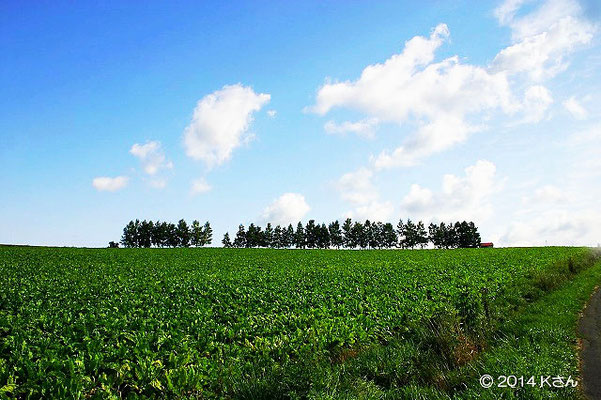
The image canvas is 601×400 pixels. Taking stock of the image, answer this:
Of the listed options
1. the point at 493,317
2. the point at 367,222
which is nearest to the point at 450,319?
the point at 493,317

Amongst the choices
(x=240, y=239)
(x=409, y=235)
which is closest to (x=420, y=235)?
(x=409, y=235)

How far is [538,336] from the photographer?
36.9 ft

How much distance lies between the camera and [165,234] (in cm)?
13162

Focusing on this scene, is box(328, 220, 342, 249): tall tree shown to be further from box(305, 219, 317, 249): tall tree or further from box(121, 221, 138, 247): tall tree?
box(121, 221, 138, 247): tall tree

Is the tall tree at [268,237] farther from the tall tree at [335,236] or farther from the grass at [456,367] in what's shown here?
the grass at [456,367]

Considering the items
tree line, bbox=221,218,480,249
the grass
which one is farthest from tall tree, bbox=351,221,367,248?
the grass

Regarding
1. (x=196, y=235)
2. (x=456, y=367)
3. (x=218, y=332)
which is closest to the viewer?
(x=456, y=367)

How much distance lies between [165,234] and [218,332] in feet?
420

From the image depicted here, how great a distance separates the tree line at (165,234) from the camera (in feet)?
422

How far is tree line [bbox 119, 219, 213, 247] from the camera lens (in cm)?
12850

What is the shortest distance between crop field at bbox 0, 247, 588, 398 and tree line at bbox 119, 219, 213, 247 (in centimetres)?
10943

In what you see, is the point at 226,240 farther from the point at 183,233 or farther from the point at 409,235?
the point at 409,235

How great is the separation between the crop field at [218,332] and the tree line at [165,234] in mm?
109425

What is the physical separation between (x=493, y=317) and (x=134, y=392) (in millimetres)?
12988
